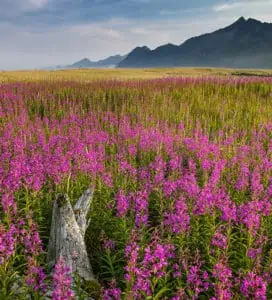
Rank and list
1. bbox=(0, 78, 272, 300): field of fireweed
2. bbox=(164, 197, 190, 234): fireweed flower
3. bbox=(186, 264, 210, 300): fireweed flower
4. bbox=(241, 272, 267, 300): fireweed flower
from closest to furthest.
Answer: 1. bbox=(241, 272, 267, 300): fireweed flower
2. bbox=(186, 264, 210, 300): fireweed flower
3. bbox=(0, 78, 272, 300): field of fireweed
4. bbox=(164, 197, 190, 234): fireweed flower

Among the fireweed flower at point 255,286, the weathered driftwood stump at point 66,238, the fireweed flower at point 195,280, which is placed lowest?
the weathered driftwood stump at point 66,238

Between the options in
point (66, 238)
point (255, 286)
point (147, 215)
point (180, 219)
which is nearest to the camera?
point (255, 286)

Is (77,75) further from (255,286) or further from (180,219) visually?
(255,286)

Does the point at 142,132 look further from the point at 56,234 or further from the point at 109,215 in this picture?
the point at 56,234

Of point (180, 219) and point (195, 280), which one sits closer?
point (195, 280)

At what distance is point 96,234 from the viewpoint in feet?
16.9

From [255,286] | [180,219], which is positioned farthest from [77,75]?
[255,286]

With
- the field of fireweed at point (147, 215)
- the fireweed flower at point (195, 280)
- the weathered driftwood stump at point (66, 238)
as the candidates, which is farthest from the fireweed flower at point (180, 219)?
the weathered driftwood stump at point (66, 238)

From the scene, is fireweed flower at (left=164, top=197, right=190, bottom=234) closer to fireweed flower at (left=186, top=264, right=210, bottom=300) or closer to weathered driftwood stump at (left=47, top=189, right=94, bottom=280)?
fireweed flower at (left=186, top=264, right=210, bottom=300)

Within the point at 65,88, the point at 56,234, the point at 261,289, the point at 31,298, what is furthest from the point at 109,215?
the point at 65,88

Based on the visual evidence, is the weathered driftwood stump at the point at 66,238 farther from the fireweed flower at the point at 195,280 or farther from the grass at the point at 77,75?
the grass at the point at 77,75

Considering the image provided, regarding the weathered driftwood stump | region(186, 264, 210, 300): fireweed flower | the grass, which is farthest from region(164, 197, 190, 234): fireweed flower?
the grass

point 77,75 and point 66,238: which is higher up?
point 77,75

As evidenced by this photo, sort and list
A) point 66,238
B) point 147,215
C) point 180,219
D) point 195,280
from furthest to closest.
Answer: point 66,238
point 147,215
point 180,219
point 195,280
